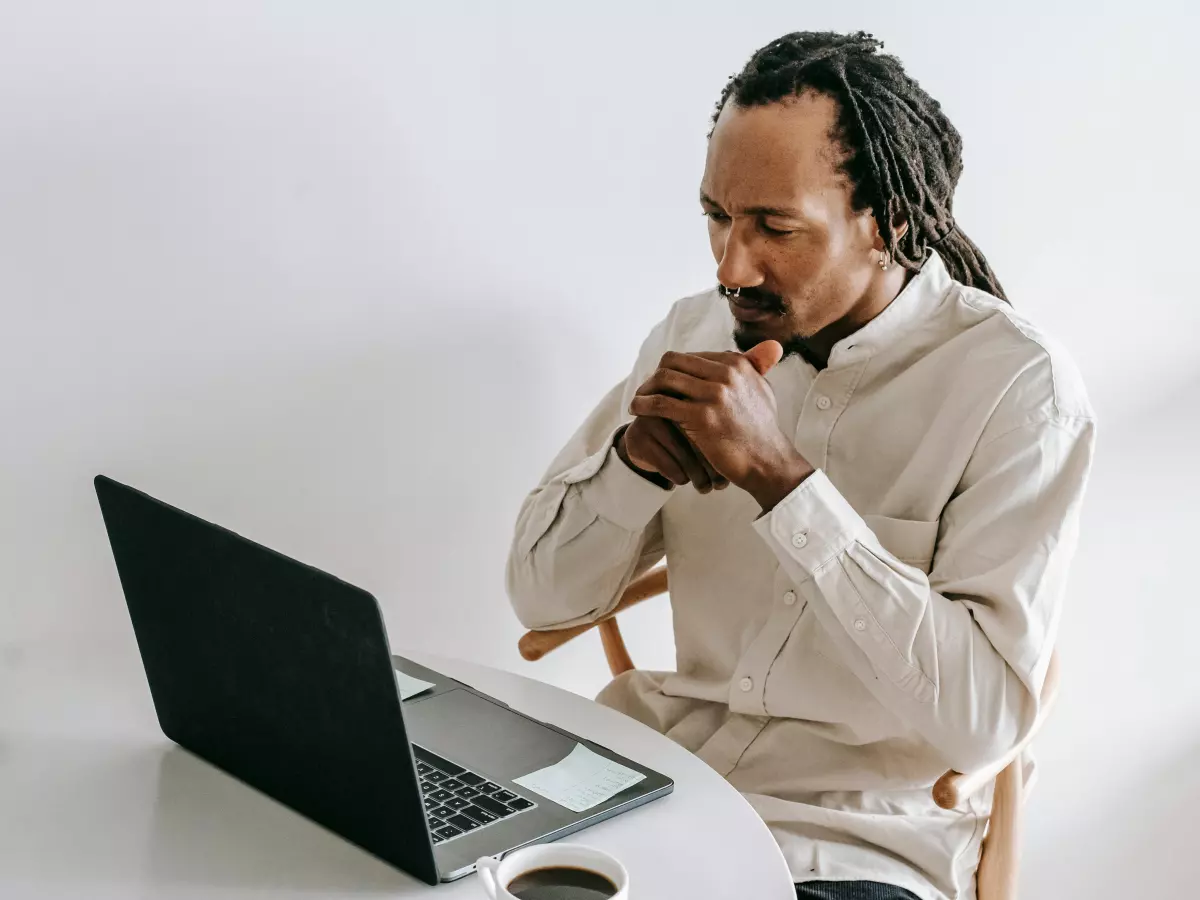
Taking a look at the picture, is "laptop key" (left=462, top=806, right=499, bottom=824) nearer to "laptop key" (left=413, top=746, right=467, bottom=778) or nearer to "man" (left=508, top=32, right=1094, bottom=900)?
"laptop key" (left=413, top=746, right=467, bottom=778)

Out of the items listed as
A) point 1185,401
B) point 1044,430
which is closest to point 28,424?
point 1044,430

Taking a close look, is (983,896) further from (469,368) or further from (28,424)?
(28,424)

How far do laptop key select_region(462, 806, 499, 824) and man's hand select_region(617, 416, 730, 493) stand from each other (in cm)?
42

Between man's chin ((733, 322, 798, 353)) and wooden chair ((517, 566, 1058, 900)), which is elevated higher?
man's chin ((733, 322, 798, 353))

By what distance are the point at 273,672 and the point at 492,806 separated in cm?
21

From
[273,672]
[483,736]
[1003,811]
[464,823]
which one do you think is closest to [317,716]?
[273,672]

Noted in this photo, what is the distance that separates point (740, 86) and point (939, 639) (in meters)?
0.60

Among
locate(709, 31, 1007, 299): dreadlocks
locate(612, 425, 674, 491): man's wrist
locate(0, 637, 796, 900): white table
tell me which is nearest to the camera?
locate(0, 637, 796, 900): white table

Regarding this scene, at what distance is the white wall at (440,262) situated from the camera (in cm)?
152

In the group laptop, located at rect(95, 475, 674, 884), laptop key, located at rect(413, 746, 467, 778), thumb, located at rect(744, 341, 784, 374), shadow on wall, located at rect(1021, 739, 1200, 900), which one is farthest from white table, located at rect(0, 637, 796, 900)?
shadow on wall, located at rect(1021, 739, 1200, 900)

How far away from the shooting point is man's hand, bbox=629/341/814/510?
129 cm

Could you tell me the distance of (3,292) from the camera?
4.85ft

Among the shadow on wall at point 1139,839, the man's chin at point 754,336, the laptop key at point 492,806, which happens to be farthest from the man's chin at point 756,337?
the shadow on wall at point 1139,839

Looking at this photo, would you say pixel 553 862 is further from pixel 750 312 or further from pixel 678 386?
pixel 750 312
